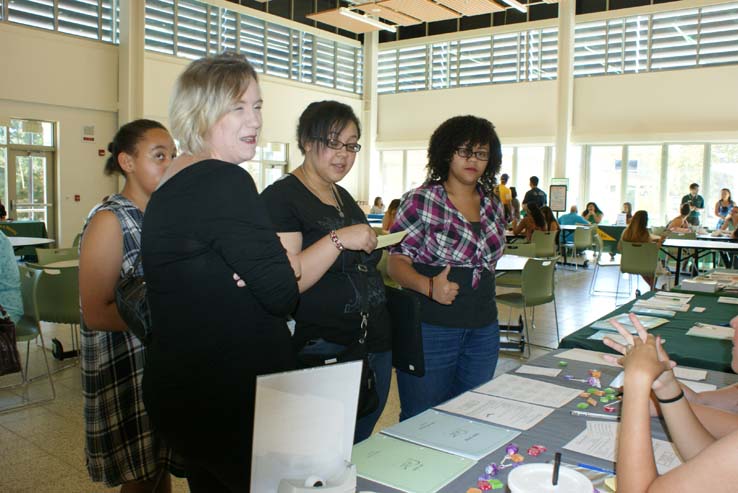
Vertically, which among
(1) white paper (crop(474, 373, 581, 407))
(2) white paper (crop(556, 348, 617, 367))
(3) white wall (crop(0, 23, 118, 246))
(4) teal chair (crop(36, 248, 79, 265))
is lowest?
(1) white paper (crop(474, 373, 581, 407))

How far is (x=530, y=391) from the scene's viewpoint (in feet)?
6.19

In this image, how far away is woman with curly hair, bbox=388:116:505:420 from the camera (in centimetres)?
230

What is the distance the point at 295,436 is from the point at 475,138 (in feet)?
5.35

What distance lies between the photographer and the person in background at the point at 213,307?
3.82ft

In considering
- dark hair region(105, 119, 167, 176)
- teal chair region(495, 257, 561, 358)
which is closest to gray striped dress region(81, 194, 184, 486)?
dark hair region(105, 119, 167, 176)

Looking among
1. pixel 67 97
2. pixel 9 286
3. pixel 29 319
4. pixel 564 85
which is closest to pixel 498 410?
pixel 9 286

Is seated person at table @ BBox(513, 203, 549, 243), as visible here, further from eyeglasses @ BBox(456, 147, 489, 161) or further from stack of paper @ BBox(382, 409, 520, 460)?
stack of paper @ BBox(382, 409, 520, 460)

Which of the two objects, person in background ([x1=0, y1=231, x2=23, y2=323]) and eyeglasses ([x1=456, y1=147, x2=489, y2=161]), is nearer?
eyeglasses ([x1=456, y1=147, x2=489, y2=161])

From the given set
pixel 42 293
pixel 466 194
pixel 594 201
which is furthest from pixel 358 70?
pixel 466 194

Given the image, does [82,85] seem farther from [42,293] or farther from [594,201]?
[594,201]

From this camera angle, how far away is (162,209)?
47.1 inches

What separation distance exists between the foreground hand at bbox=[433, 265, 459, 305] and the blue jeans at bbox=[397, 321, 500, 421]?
0.15 meters

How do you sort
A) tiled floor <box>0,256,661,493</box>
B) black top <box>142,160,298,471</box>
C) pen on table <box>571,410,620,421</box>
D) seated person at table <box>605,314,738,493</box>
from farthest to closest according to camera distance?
1. tiled floor <box>0,256,661,493</box>
2. pen on table <box>571,410,620,421</box>
3. black top <box>142,160,298,471</box>
4. seated person at table <box>605,314,738,493</box>

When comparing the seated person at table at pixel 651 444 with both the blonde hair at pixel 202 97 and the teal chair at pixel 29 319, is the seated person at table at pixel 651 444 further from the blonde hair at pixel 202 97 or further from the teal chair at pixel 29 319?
the teal chair at pixel 29 319
